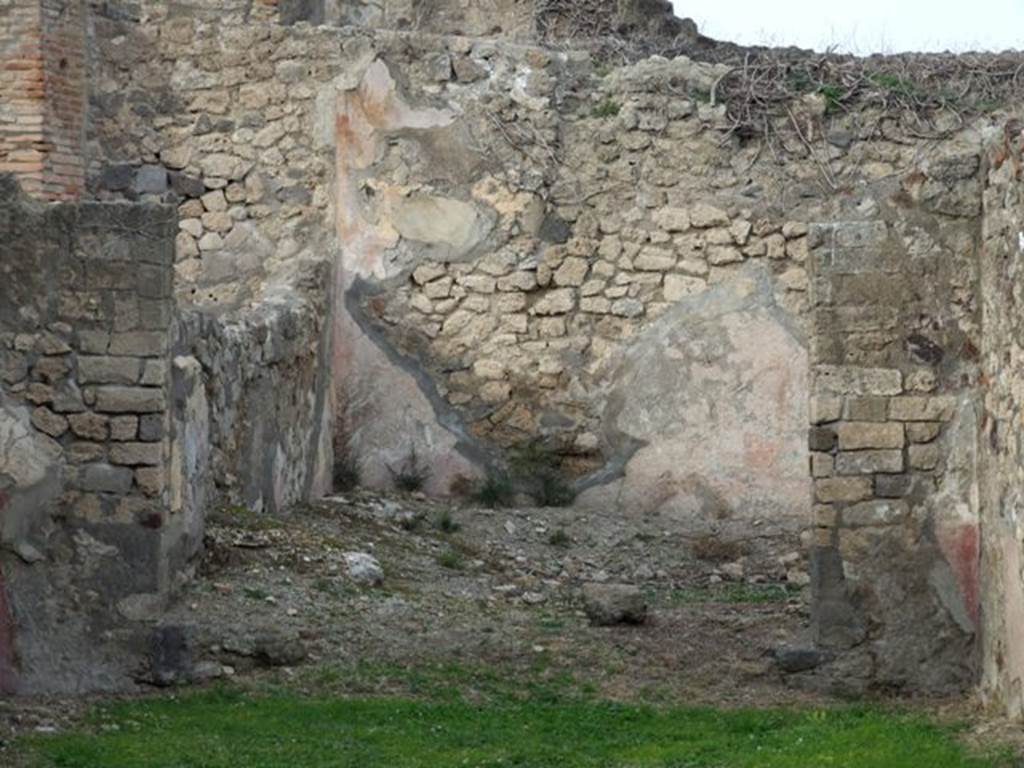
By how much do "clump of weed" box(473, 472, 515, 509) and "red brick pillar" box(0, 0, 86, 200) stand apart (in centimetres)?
327

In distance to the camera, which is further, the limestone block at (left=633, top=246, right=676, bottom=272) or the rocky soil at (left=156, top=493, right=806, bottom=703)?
the limestone block at (left=633, top=246, right=676, bottom=272)

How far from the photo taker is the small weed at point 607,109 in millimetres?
14992

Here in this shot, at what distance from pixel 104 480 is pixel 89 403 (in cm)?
34

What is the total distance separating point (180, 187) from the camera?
15336 mm

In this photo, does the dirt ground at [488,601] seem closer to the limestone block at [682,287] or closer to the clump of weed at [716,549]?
the clump of weed at [716,549]

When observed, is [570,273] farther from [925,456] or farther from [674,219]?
[925,456]

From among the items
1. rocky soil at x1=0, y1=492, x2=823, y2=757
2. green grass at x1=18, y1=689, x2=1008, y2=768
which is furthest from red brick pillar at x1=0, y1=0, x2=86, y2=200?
green grass at x1=18, y1=689, x2=1008, y2=768

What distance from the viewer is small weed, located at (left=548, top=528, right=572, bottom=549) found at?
13.7 meters

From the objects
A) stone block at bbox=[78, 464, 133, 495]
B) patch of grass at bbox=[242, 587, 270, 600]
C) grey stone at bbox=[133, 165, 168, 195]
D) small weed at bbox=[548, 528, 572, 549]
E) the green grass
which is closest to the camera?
the green grass

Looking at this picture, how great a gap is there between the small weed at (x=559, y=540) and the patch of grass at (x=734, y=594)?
1017 millimetres

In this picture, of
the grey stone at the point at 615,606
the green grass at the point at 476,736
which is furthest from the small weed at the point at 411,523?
the green grass at the point at 476,736

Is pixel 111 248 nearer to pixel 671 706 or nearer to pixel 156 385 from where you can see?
pixel 156 385

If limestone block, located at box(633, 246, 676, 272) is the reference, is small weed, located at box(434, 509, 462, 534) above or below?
below

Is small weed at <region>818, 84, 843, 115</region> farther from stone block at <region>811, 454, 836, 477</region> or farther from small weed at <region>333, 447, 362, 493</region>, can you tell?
stone block at <region>811, 454, 836, 477</region>
